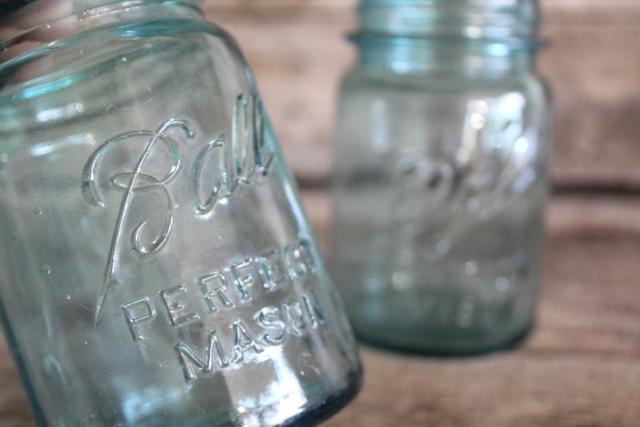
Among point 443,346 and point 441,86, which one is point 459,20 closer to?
point 441,86

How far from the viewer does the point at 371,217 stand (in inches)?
24.5

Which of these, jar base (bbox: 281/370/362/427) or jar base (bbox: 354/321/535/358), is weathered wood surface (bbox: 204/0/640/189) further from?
jar base (bbox: 281/370/362/427)

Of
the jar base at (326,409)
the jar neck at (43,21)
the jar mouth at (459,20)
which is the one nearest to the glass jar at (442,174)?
the jar mouth at (459,20)

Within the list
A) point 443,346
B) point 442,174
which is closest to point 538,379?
point 443,346

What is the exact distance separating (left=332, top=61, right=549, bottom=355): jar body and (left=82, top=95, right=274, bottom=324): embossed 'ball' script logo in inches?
8.4

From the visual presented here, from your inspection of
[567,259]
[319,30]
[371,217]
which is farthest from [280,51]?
[567,259]

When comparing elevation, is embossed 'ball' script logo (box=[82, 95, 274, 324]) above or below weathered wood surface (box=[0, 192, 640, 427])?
above

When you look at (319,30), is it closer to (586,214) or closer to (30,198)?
(586,214)

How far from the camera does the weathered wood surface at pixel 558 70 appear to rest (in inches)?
30.9

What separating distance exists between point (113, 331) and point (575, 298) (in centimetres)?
46

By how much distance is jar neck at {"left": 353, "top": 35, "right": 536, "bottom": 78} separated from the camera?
0.56m

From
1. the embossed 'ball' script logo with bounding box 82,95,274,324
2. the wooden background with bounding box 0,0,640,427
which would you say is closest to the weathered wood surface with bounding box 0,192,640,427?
the wooden background with bounding box 0,0,640,427

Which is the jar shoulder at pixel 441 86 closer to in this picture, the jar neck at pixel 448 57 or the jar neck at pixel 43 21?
the jar neck at pixel 448 57

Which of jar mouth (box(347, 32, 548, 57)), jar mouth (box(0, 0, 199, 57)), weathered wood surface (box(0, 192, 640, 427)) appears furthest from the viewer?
jar mouth (box(347, 32, 548, 57))
